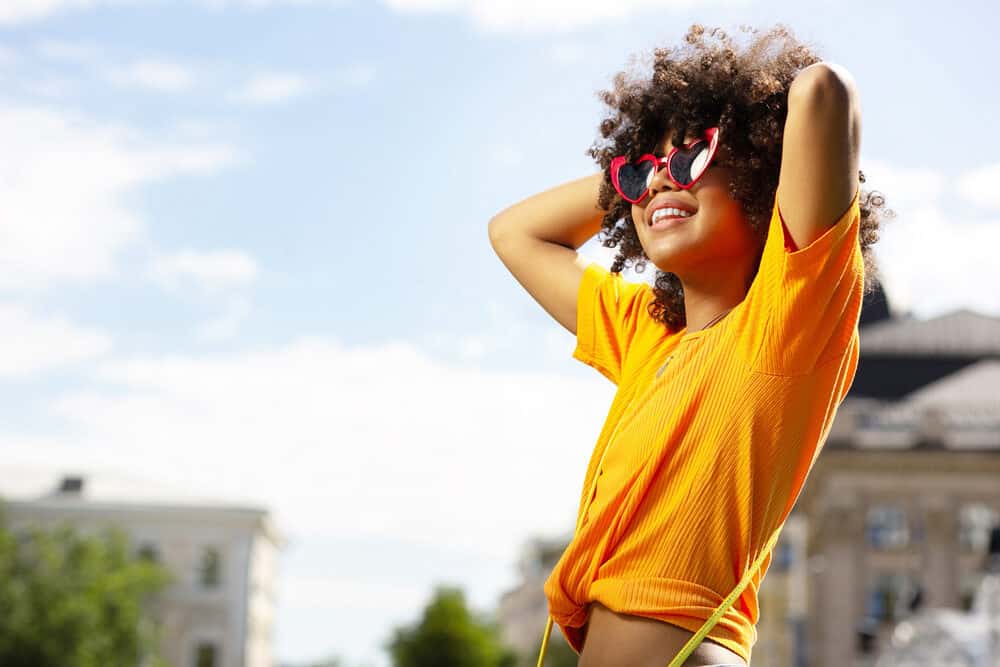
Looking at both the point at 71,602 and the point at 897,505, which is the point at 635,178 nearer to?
the point at 897,505

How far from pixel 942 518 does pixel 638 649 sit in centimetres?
5627

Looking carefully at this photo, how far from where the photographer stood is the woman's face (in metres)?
2.81

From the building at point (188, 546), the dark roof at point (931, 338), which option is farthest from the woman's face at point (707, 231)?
the building at point (188, 546)

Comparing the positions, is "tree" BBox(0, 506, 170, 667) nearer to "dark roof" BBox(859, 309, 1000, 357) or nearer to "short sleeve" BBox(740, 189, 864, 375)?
"dark roof" BBox(859, 309, 1000, 357)

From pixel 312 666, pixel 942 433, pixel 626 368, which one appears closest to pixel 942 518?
pixel 942 433

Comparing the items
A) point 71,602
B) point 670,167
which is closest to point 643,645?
point 670,167

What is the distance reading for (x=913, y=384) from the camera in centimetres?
6047

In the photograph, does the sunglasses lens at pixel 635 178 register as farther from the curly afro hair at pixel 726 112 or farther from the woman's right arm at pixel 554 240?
the woman's right arm at pixel 554 240

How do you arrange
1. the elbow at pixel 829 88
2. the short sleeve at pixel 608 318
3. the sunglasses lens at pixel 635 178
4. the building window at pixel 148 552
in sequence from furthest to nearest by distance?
the building window at pixel 148 552
the short sleeve at pixel 608 318
the sunglasses lens at pixel 635 178
the elbow at pixel 829 88

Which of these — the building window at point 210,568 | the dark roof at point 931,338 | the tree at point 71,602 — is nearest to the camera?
the tree at point 71,602

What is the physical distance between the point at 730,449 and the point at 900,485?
56979 millimetres

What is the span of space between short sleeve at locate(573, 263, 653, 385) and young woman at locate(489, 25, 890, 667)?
0.11m

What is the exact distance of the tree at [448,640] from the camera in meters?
65.2

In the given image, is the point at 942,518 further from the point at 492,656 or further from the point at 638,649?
the point at 638,649
